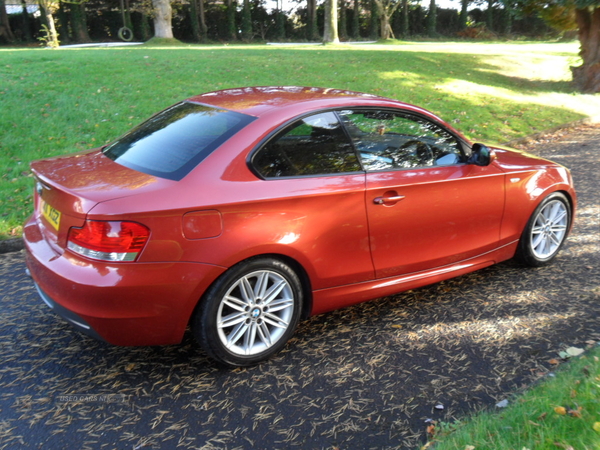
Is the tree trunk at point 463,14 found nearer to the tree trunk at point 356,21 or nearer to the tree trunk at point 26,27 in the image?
the tree trunk at point 356,21

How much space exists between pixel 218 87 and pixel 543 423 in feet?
37.6

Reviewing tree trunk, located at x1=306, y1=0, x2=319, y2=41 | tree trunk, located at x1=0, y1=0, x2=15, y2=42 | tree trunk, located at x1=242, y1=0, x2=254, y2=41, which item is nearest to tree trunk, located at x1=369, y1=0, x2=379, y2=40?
tree trunk, located at x1=306, y1=0, x2=319, y2=41

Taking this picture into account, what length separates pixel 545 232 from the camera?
5.21 metres

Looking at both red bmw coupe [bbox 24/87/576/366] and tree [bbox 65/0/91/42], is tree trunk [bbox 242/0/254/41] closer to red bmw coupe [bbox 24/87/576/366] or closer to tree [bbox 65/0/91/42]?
tree [bbox 65/0/91/42]

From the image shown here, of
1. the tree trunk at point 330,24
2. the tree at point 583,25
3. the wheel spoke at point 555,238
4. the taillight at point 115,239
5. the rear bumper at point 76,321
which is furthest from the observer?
the tree trunk at point 330,24

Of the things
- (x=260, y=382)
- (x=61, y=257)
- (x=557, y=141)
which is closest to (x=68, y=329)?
(x=61, y=257)

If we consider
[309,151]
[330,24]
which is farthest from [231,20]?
[309,151]

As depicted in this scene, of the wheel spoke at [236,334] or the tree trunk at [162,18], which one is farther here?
the tree trunk at [162,18]

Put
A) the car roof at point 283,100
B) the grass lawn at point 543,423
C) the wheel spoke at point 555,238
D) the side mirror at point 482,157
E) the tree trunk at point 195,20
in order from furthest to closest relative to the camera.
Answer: the tree trunk at point 195,20, the wheel spoke at point 555,238, the side mirror at point 482,157, the car roof at point 283,100, the grass lawn at point 543,423

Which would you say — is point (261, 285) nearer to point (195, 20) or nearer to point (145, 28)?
point (195, 20)

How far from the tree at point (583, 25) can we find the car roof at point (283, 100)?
46.4ft

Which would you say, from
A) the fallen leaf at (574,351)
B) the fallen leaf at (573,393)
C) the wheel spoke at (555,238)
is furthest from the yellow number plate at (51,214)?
the wheel spoke at (555,238)

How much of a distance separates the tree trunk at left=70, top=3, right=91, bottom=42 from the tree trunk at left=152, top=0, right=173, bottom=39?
7673 mm

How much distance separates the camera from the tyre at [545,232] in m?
5.04
